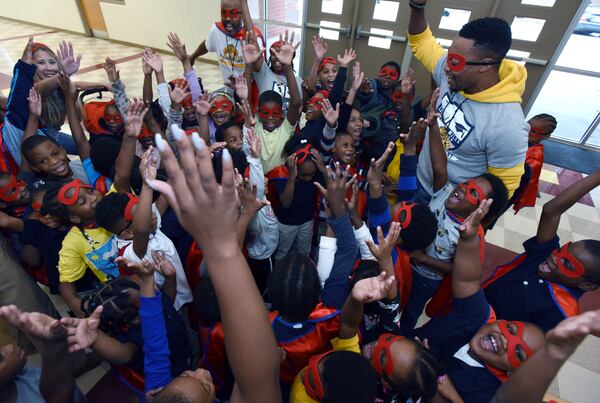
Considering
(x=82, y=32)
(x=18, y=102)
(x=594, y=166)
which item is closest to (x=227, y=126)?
(x=18, y=102)

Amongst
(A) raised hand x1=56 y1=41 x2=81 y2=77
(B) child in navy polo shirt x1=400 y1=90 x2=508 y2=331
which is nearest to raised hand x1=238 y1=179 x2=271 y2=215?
(B) child in navy polo shirt x1=400 y1=90 x2=508 y2=331

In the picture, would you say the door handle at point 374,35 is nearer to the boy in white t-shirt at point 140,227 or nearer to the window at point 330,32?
the window at point 330,32

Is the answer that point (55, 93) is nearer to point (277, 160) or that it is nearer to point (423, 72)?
point (277, 160)

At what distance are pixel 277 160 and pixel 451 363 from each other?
1860mm

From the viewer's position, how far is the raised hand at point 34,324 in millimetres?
861

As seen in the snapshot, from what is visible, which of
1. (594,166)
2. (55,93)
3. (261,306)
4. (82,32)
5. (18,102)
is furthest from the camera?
(82,32)

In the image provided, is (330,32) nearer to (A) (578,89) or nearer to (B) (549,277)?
(A) (578,89)

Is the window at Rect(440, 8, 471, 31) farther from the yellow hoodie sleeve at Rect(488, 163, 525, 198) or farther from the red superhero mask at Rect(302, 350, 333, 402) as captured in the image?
the red superhero mask at Rect(302, 350, 333, 402)

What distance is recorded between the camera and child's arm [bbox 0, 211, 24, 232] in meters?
1.81

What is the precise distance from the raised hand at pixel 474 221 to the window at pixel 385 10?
543 cm

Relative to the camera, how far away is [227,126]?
97.3 inches

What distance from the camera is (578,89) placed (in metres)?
6.68

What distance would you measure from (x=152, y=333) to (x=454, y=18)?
6248 millimetres

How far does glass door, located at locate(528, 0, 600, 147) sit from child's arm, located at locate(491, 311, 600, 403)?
5769 millimetres
